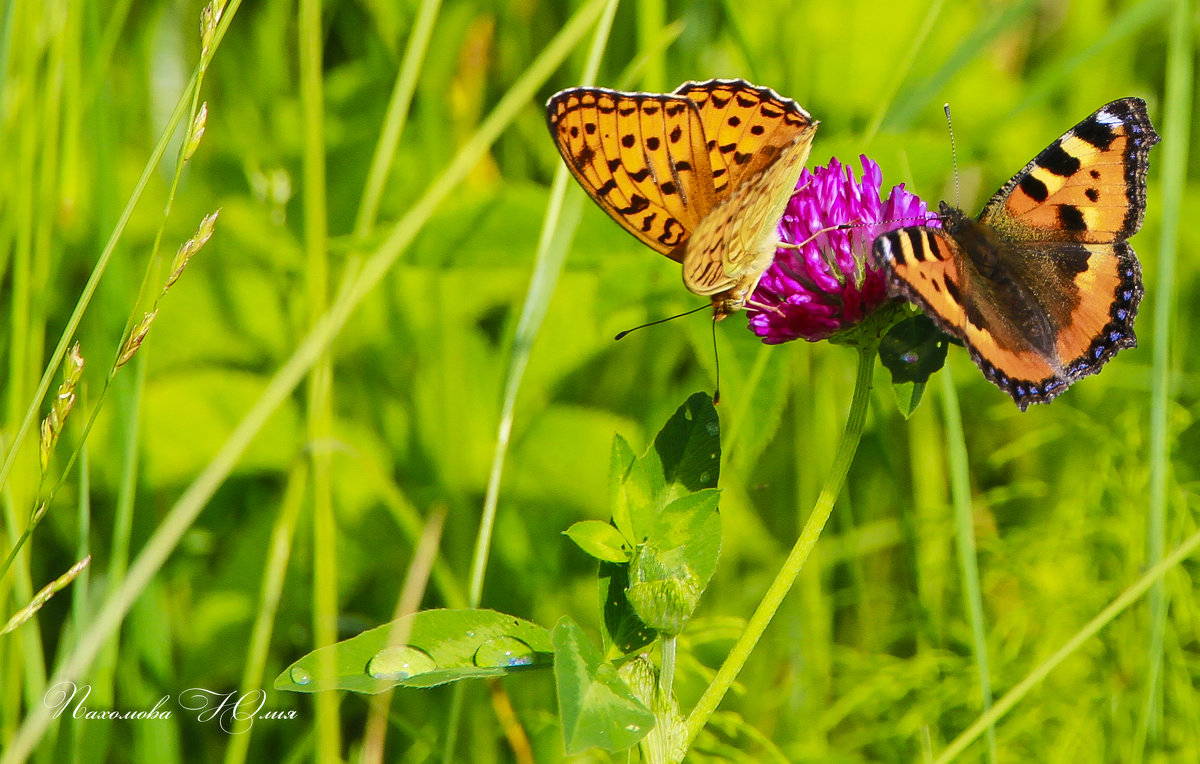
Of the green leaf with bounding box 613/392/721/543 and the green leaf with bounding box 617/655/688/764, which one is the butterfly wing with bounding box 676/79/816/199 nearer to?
the green leaf with bounding box 613/392/721/543

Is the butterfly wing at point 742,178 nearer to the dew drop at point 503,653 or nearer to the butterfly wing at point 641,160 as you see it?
the butterfly wing at point 641,160

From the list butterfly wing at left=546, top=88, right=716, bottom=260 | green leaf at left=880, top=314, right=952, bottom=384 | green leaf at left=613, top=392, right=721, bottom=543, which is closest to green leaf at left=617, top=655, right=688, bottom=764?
green leaf at left=613, top=392, right=721, bottom=543

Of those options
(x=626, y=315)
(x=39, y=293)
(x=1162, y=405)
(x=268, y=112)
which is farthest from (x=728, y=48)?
(x=39, y=293)

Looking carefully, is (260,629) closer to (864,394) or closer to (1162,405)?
(864,394)

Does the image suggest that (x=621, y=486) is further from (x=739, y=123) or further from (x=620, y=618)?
(x=739, y=123)

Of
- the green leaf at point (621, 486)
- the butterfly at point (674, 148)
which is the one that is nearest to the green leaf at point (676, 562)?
the green leaf at point (621, 486)
